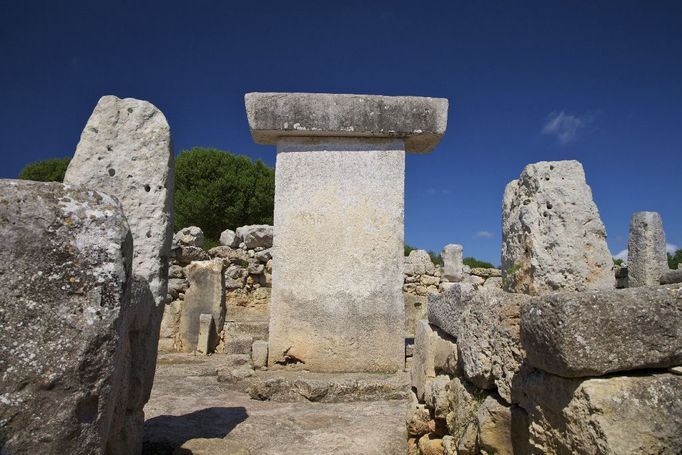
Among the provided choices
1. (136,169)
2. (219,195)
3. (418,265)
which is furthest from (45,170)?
(136,169)

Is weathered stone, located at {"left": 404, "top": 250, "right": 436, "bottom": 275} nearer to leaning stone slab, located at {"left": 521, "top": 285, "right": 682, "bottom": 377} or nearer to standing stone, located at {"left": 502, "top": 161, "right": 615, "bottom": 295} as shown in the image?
standing stone, located at {"left": 502, "top": 161, "right": 615, "bottom": 295}

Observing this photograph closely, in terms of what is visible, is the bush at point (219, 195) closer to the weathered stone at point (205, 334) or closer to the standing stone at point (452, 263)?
the standing stone at point (452, 263)

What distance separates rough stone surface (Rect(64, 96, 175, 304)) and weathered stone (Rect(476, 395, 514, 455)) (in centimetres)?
209

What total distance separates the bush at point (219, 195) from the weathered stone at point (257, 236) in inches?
516

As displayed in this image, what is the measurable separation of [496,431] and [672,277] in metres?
8.62

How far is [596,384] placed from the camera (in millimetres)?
1891

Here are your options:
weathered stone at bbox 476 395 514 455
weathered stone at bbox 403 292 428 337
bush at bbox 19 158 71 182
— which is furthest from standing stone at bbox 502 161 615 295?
bush at bbox 19 158 71 182

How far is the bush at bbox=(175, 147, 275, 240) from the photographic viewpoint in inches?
944

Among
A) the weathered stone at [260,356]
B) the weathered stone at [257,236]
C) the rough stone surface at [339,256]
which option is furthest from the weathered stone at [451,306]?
the weathered stone at [257,236]

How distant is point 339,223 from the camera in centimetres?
588

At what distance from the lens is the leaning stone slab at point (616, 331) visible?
190cm

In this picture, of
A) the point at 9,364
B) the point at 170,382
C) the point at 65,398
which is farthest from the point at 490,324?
the point at 170,382

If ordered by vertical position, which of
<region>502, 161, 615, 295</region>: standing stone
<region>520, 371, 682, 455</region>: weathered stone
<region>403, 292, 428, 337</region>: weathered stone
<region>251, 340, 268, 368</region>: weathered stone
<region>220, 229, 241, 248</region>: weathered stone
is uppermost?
<region>220, 229, 241, 248</region>: weathered stone

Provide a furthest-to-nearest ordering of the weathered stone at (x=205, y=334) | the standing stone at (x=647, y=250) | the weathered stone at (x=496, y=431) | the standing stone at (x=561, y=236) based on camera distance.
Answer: the standing stone at (x=647, y=250) → the weathered stone at (x=205, y=334) → the standing stone at (x=561, y=236) → the weathered stone at (x=496, y=431)
